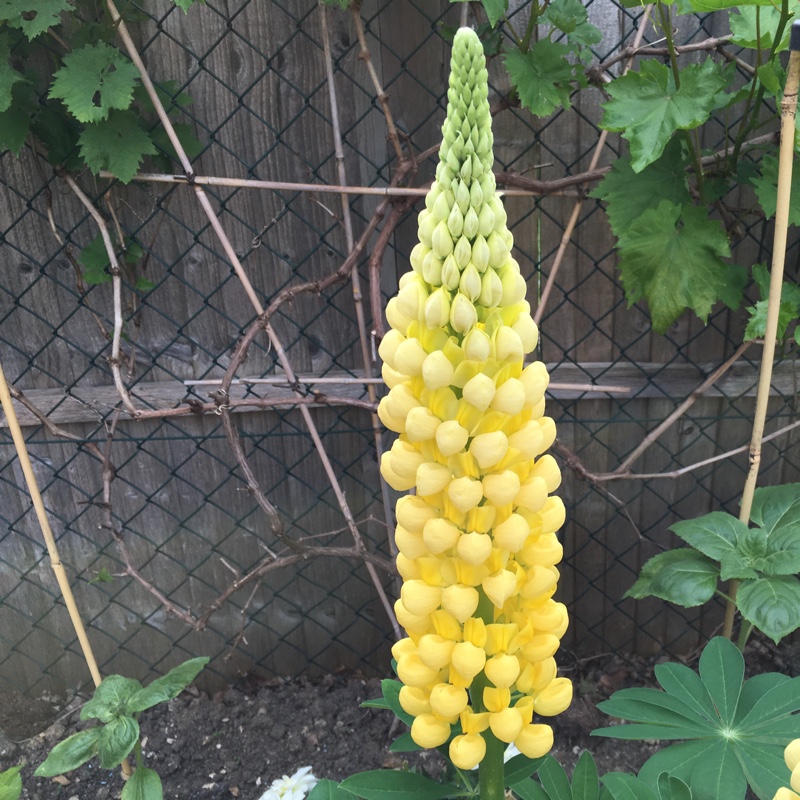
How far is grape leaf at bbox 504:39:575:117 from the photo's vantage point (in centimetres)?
195

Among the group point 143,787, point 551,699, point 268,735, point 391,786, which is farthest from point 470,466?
point 268,735

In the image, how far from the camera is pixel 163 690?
1710 millimetres

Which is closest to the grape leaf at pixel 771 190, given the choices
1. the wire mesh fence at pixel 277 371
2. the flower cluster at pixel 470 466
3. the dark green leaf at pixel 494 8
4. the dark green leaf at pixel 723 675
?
the wire mesh fence at pixel 277 371

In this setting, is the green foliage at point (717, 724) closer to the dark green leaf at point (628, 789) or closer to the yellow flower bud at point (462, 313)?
the dark green leaf at point (628, 789)

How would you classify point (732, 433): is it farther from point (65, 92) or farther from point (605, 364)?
point (65, 92)

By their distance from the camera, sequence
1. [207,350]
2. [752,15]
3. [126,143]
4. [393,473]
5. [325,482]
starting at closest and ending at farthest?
[393,473] → [752,15] → [126,143] → [207,350] → [325,482]

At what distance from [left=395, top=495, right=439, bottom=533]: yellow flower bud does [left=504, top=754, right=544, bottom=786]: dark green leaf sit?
57 cm

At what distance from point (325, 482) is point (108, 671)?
1.25m

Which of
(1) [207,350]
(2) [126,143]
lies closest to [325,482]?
(1) [207,350]

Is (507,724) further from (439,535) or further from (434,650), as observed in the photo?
(439,535)

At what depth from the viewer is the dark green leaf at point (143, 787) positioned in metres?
1.72

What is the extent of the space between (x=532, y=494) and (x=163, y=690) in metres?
1.21

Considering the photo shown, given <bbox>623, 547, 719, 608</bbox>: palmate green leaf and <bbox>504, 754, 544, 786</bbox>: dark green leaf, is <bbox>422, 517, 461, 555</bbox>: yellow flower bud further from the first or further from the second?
<bbox>623, 547, 719, 608</bbox>: palmate green leaf

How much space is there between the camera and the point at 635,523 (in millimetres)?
2785
